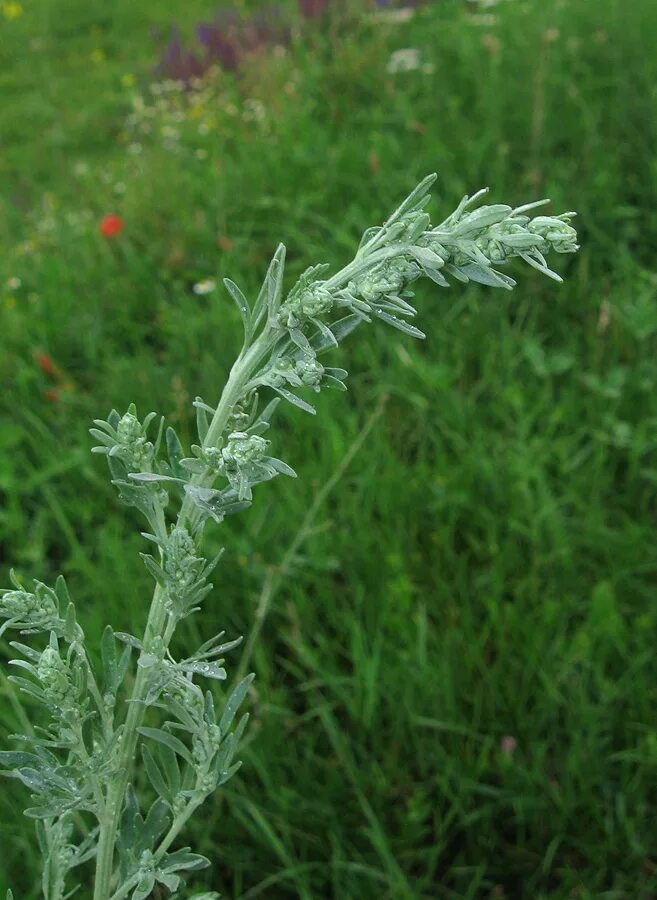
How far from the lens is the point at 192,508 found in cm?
80

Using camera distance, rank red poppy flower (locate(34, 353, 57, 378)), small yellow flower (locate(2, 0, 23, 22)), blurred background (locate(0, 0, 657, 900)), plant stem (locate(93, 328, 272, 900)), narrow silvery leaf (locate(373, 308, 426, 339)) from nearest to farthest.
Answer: narrow silvery leaf (locate(373, 308, 426, 339)) < plant stem (locate(93, 328, 272, 900)) < blurred background (locate(0, 0, 657, 900)) < red poppy flower (locate(34, 353, 57, 378)) < small yellow flower (locate(2, 0, 23, 22))

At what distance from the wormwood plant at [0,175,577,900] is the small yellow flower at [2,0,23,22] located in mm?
7758

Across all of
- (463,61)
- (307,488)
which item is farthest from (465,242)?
(463,61)

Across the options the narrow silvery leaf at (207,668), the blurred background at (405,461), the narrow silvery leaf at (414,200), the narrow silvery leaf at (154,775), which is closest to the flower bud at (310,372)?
the narrow silvery leaf at (414,200)

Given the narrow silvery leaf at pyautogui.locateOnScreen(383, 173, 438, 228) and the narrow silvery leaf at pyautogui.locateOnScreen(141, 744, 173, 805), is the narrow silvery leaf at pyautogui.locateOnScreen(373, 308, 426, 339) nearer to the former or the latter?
the narrow silvery leaf at pyautogui.locateOnScreen(383, 173, 438, 228)

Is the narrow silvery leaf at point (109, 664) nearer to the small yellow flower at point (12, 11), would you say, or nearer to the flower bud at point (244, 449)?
the flower bud at point (244, 449)

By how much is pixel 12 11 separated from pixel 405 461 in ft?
21.6

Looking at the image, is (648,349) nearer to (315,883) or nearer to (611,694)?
(611,694)

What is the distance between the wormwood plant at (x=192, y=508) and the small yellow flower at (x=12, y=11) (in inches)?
305

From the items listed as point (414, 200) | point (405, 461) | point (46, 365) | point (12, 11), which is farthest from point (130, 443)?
point (12, 11)

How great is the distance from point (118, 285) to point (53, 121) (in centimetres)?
302

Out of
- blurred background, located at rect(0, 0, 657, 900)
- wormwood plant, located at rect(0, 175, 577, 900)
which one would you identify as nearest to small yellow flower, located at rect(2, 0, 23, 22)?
blurred background, located at rect(0, 0, 657, 900)

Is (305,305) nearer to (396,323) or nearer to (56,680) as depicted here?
(396,323)

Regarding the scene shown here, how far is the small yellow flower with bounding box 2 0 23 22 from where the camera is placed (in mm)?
7469
